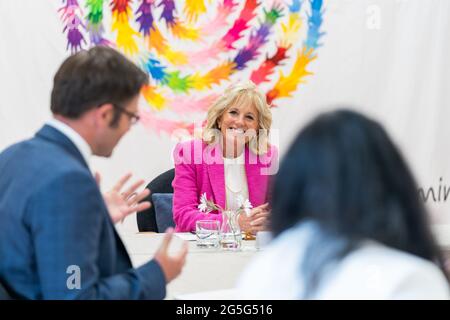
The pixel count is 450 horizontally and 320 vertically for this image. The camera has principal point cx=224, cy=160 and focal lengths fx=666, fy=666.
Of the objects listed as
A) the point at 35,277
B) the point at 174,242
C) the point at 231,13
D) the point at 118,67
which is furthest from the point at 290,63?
the point at 35,277

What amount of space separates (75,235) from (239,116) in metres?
1.81

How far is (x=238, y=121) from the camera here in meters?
3.02

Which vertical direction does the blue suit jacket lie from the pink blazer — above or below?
above

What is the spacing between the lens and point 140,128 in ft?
12.1

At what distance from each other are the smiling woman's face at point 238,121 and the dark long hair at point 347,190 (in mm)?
2006

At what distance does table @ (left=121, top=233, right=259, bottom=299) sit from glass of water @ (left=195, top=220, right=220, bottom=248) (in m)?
0.03

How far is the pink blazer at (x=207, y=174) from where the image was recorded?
295cm

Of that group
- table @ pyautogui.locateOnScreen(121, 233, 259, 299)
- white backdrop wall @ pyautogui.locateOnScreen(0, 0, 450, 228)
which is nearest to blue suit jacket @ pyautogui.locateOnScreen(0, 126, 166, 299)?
table @ pyautogui.locateOnScreen(121, 233, 259, 299)

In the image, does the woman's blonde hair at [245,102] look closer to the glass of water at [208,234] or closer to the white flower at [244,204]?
the white flower at [244,204]

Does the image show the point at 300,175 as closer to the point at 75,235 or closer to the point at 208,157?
the point at 75,235

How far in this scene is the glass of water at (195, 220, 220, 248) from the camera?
236 centimetres

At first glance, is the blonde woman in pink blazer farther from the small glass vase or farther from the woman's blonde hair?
the small glass vase

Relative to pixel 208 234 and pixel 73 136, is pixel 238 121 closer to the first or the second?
pixel 208 234

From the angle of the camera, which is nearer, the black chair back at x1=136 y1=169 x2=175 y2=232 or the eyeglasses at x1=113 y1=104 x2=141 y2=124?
the eyeglasses at x1=113 y1=104 x2=141 y2=124
